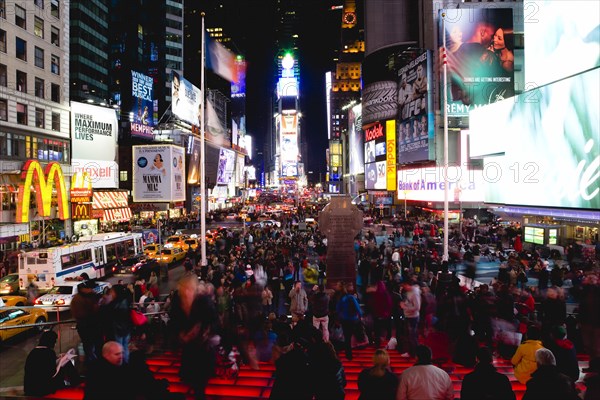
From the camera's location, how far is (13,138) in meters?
30.6

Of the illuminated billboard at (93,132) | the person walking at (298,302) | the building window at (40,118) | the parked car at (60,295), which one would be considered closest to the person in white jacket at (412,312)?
the person walking at (298,302)

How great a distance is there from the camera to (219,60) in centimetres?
1750

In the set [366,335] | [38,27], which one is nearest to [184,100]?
[38,27]

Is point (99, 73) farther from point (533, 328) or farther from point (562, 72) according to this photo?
point (533, 328)

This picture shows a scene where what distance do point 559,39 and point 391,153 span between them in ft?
156

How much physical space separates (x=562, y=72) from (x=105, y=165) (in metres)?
39.5

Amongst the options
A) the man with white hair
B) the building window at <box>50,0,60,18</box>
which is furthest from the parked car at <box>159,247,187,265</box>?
the building window at <box>50,0,60,18</box>

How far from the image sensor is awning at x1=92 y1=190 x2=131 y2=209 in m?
40.8

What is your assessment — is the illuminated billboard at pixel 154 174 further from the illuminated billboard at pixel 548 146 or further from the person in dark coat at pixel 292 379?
the person in dark coat at pixel 292 379

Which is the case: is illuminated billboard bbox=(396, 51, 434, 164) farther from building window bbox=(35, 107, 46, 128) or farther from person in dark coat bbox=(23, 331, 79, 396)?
person in dark coat bbox=(23, 331, 79, 396)

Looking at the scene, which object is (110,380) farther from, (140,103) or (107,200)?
(140,103)

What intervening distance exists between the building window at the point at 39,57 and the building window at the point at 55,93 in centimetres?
198

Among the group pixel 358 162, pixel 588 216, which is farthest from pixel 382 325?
pixel 358 162

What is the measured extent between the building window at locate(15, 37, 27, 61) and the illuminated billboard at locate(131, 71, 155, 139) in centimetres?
2277
